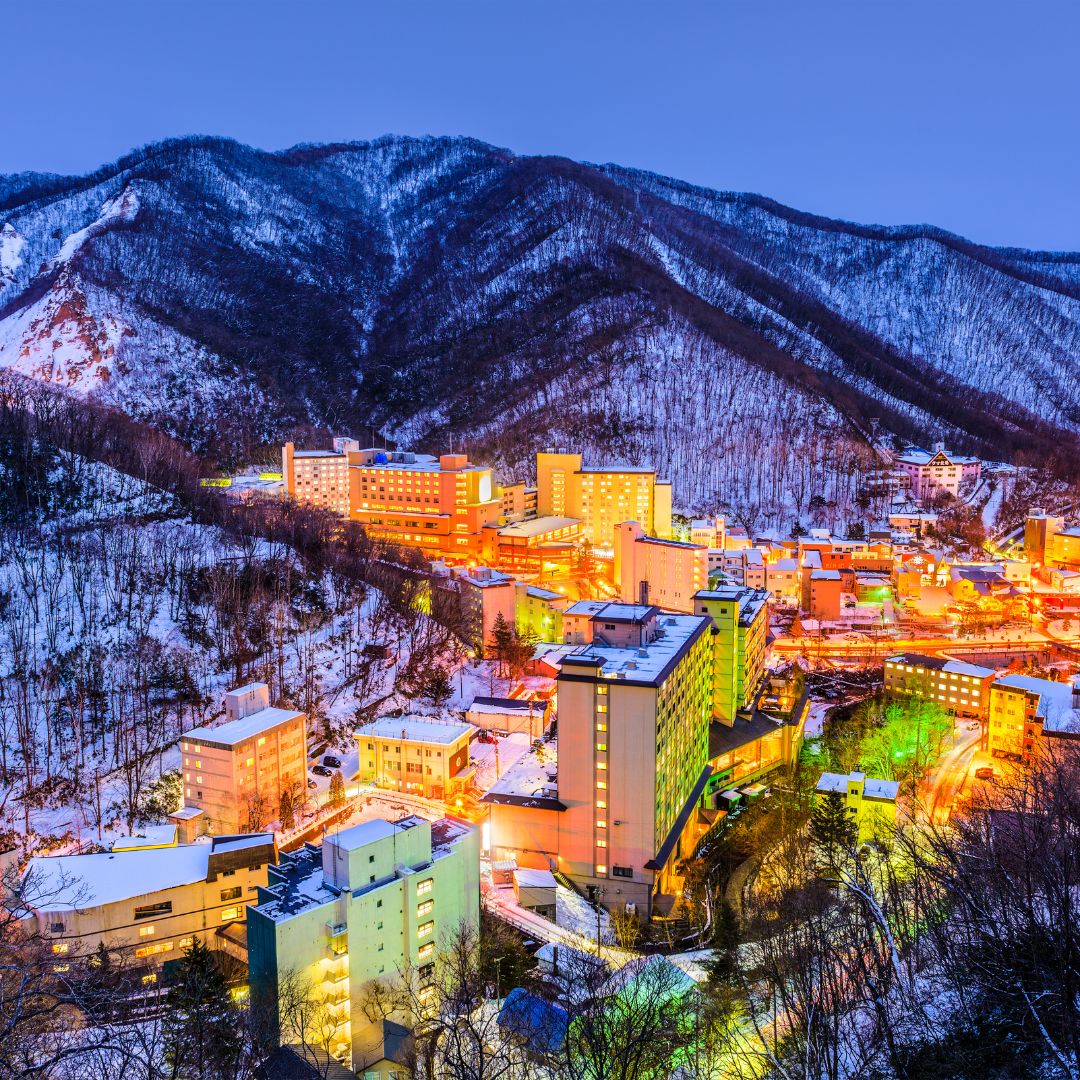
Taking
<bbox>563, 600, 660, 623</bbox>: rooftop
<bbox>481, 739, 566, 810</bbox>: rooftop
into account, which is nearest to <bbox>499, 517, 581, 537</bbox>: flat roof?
<bbox>481, 739, 566, 810</bbox>: rooftop

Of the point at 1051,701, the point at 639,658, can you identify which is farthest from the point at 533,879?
the point at 1051,701

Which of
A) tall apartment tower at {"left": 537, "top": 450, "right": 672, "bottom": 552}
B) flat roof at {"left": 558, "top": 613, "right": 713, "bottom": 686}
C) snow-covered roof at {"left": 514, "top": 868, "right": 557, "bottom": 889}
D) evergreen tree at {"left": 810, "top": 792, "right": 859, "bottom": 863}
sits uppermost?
tall apartment tower at {"left": 537, "top": 450, "right": 672, "bottom": 552}

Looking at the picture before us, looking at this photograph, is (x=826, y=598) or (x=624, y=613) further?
(x=826, y=598)

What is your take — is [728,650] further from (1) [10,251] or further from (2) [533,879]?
(1) [10,251]

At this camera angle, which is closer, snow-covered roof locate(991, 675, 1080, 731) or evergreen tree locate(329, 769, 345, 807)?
evergreen tree locate(329, 769, 345, 807)

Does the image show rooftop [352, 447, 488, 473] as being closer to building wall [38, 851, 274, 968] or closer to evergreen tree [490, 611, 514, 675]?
evergreen tree [490, 611, 514, 675]

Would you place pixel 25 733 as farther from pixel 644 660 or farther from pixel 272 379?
pixel 272 379
